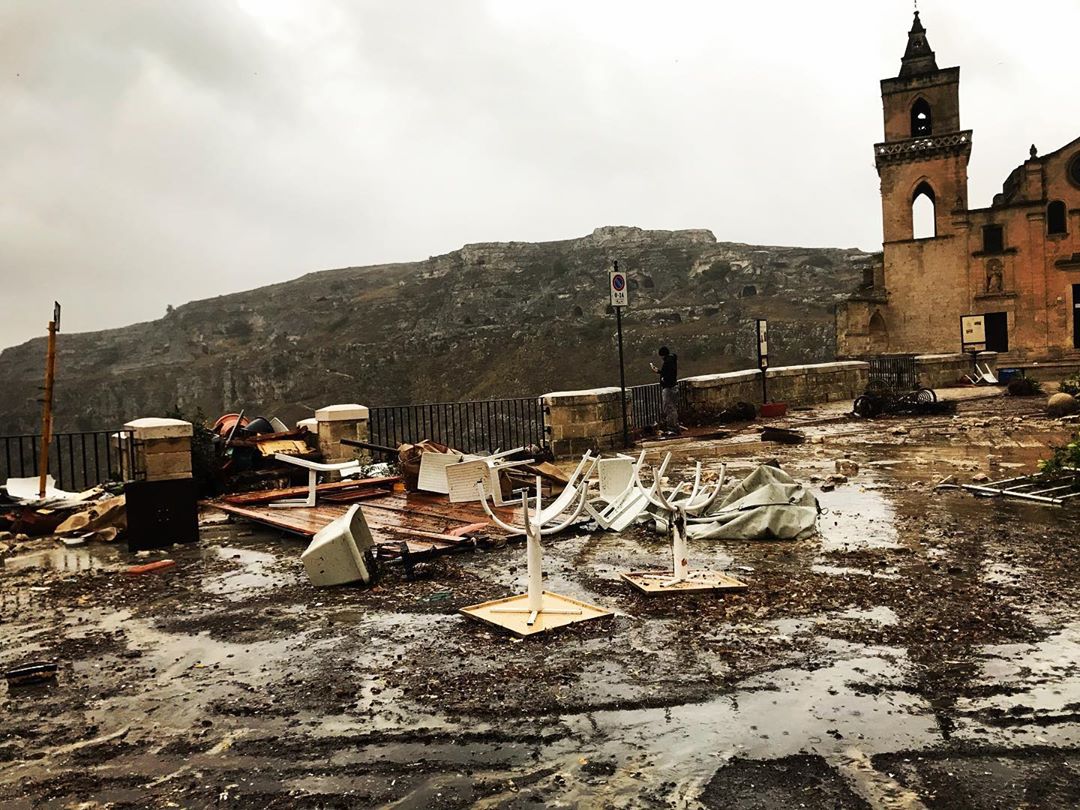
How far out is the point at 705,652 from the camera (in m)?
4.26

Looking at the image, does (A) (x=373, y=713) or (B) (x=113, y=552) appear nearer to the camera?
(A) (x=373, y=713)

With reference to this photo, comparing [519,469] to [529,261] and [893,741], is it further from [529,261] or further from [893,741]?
[529,261]

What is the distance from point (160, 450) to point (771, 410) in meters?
14.6

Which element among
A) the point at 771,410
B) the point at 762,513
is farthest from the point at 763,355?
the point at 762,513

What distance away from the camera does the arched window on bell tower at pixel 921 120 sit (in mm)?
37812

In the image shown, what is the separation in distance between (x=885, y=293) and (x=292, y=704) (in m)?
39.2

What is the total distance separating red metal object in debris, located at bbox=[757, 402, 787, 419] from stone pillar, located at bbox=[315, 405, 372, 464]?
10.6 meters

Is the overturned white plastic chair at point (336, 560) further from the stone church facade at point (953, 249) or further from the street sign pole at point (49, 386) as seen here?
the stone church facade at point (953, 249)

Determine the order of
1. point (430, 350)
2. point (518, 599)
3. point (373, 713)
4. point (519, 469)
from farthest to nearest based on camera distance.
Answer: point (430, 350), point (519, 469), point (518, 599), point (373, 713)

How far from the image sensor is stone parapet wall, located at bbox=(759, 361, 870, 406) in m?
21.0

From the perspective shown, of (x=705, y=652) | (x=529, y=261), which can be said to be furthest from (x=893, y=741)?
(x=529, y=261)

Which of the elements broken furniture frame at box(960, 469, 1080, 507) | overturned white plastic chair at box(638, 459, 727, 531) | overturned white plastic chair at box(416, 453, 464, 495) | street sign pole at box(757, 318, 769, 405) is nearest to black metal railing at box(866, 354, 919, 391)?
street sign pole at box(757, 318, 769, 405)

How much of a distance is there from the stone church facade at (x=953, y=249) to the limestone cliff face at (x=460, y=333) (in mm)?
27851

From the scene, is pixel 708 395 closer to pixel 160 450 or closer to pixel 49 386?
pixel 160 450
